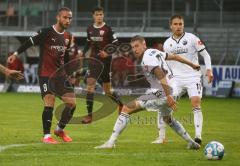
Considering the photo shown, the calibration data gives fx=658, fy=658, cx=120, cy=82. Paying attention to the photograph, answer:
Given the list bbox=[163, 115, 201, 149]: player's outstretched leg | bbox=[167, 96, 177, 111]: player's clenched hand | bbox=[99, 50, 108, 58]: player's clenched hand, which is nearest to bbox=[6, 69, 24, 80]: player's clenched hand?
bbox=[167, 96, 177, 111]: player's clenched hand

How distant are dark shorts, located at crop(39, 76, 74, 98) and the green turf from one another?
100 centimetres

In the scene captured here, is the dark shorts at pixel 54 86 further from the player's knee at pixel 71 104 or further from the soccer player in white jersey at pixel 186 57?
the soccer player in white jersey at pixel 186 57

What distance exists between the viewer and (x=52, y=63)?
514 inches

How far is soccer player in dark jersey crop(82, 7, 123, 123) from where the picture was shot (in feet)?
57.6

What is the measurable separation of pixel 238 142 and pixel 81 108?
11.1 m

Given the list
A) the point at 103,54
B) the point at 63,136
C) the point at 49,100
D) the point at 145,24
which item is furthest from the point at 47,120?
the point at 145,24

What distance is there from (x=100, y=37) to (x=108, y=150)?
6.75 meters

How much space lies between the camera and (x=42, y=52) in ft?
43.1

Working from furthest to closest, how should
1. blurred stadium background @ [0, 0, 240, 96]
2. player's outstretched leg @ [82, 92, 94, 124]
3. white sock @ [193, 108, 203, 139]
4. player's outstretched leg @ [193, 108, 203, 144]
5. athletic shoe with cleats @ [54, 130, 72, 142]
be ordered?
blurred stadium background @ [0, 0, 240, 96] → player's outstretched leg @ [82, 92, 94, 124] → athletic shoe with cleats @ [54, 130, 72, 142] → white sock @ [193, 108, 203, 139] → player's outstretched leg @ [193, 108, 203, 144]

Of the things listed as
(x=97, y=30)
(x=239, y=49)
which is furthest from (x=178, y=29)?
(x=239, y=49)

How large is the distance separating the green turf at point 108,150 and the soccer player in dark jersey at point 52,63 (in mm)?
497

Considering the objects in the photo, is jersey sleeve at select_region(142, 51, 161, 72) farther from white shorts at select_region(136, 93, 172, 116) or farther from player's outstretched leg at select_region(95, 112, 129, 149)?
player's outstretched leg at select_region(95, 112, 129, 149)

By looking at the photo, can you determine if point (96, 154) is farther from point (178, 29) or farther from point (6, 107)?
point (6, 107)

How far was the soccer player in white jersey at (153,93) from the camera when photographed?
11.1 m
